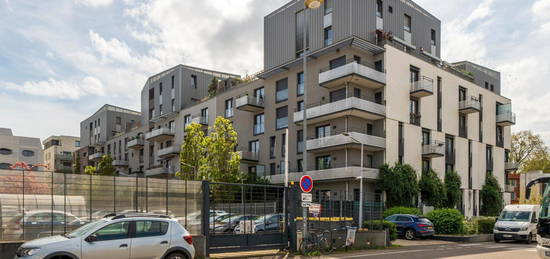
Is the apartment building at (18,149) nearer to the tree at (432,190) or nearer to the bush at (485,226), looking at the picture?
the tree at (432,190)

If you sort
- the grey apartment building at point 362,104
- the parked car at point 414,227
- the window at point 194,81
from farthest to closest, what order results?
1. the window at point 194,81
2. the grey apartment building at point 362,104
3. the parked car at point 414,227

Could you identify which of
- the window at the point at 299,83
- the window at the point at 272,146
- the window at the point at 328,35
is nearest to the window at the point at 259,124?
the window at the point at 272,146

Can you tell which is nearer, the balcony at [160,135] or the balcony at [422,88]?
the balcony at [422,88]

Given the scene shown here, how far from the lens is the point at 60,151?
109688 mm

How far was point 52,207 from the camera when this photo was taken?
1369 cm

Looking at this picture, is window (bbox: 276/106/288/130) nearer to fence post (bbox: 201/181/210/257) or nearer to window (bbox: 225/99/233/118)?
window (bbox: 225/99/233/118)

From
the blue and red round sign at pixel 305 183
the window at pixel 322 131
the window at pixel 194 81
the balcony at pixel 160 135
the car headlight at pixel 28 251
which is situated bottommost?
the car headlight at pixel 28 251

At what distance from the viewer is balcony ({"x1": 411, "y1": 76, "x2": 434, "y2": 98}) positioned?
1597 inches

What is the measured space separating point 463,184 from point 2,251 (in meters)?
41.9

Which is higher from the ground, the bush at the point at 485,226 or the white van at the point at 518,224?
the white van at the point at 518,224

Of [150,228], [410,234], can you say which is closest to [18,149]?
[410,234]

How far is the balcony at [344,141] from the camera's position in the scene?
3656cm

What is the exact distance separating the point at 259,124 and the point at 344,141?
536 inches

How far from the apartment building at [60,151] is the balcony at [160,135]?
46333 millimetres
